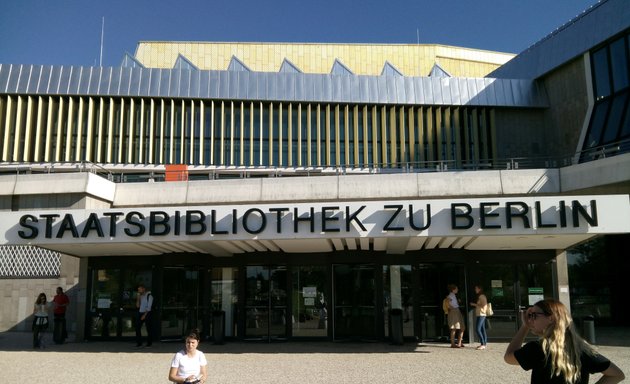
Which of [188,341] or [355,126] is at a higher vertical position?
[355,126]

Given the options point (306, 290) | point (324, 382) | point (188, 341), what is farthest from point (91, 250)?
point (188, 341)

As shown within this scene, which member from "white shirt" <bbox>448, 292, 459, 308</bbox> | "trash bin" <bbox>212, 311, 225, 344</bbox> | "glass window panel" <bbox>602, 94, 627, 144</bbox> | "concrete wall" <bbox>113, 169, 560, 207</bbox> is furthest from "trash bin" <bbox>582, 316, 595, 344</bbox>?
"glass window panel" <bbox>602, 94, 627, 144</bbox>

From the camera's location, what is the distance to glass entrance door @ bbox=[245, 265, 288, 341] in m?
17.3

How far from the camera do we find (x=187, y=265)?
705 inches

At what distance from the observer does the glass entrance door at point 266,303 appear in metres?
17.3

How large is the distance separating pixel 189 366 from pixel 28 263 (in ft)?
60.7

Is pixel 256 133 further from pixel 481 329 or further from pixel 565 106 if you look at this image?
pixel 481 329

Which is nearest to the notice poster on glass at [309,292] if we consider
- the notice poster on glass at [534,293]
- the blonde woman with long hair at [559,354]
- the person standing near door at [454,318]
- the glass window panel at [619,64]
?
the person standing near door at [454,318]

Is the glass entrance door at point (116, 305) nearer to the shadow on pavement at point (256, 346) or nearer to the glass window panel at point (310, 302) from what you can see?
the shadow on pavement at point (256, 346)

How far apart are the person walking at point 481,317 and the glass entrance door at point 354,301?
115 inches

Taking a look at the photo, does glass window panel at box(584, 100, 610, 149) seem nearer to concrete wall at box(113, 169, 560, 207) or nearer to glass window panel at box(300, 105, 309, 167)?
concrete wall at box(113, 169, 560, 207)

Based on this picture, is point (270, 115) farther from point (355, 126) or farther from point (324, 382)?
point (324, 382)

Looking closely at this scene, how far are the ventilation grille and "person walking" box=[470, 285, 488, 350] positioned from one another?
1570 cm

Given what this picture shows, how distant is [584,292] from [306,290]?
14.7m
